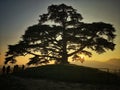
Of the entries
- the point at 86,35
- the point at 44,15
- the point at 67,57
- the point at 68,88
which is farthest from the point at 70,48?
the point at 68,88

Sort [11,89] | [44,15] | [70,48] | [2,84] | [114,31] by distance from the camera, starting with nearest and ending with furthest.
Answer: [11,89]
[2,84]
[114,31]
[70,48]
[44,15]

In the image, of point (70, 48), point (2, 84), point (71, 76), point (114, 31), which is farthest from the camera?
point (70, 48)

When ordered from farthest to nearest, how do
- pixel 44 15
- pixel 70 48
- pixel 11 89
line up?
pixel 44 15 → pixel 70 48 → pixel 11 89

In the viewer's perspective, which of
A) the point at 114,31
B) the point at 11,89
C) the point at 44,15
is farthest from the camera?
the point at 44,15

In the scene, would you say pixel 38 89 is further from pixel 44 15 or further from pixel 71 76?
pixel 44 15

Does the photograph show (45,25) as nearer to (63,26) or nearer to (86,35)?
(63,26)

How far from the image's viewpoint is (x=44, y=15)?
139 feet

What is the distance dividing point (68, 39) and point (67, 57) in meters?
4.20

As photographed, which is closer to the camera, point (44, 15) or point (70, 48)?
point (70, 48)

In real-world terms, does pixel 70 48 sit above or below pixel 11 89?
above

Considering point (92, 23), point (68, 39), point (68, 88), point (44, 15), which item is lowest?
point (68, 88)

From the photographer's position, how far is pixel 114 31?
37.2m

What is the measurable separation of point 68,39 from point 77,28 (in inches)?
109

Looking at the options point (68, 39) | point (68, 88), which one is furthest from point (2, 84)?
point (68, 39)
